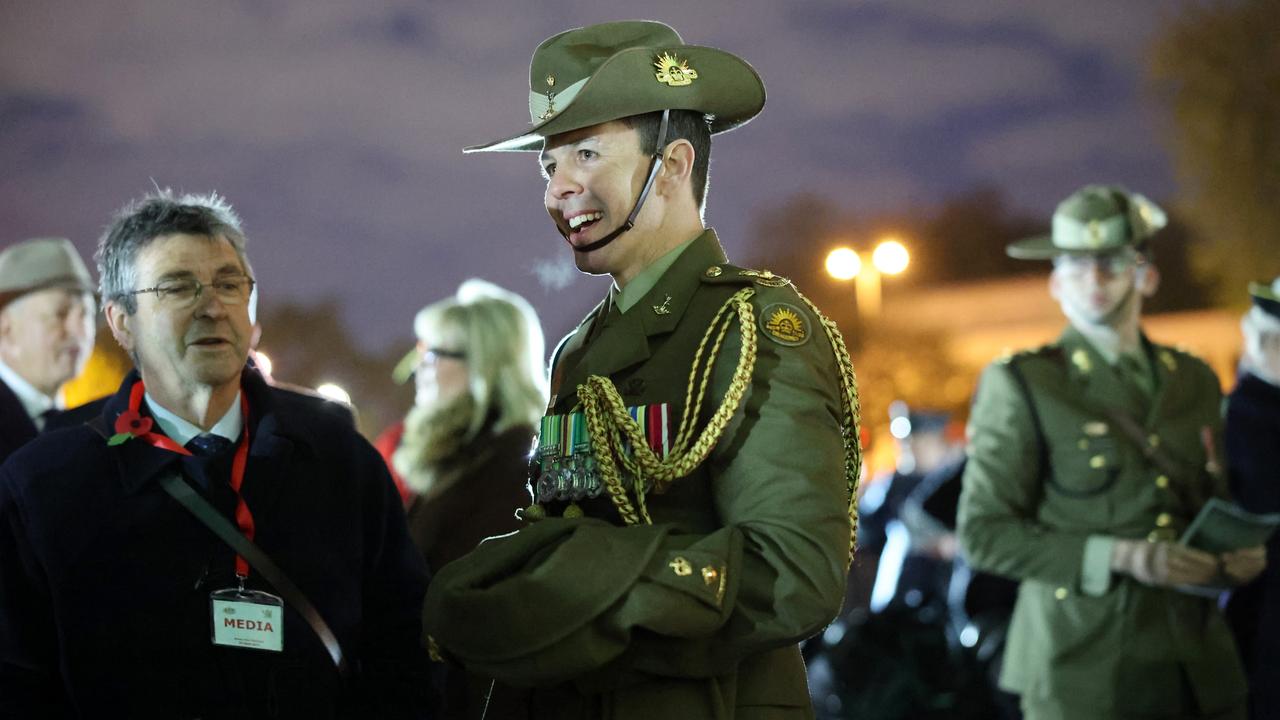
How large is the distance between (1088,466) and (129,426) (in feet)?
10.9

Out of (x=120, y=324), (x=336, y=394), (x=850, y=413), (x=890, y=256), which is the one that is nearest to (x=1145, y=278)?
(x=850, y=413)

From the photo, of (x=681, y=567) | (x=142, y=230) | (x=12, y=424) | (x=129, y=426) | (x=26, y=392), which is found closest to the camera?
(x=681, y=567)

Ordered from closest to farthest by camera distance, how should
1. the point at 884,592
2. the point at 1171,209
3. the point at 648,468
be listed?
1. the point at 648,468
2. the point at 884,592
3. the point at 1171,209

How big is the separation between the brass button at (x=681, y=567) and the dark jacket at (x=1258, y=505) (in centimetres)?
415

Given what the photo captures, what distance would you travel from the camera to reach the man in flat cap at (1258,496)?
584 centimetres

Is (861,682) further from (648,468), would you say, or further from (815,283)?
(815,283)

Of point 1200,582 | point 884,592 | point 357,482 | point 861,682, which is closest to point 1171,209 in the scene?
point 884,592

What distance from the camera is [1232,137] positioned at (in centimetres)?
2739

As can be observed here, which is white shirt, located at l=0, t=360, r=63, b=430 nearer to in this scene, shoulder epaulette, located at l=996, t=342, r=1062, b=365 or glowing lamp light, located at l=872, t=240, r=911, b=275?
shoulder epaulette, located at l=996, t=342, r=1062, b=365

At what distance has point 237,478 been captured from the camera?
353 cm

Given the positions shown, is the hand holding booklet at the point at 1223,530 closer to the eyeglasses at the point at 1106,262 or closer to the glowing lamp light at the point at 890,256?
the eyeglasses at the point at 1106,262

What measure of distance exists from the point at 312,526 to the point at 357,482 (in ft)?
0.63

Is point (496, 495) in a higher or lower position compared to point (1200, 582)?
higher

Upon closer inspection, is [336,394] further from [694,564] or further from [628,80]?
[694,564]
